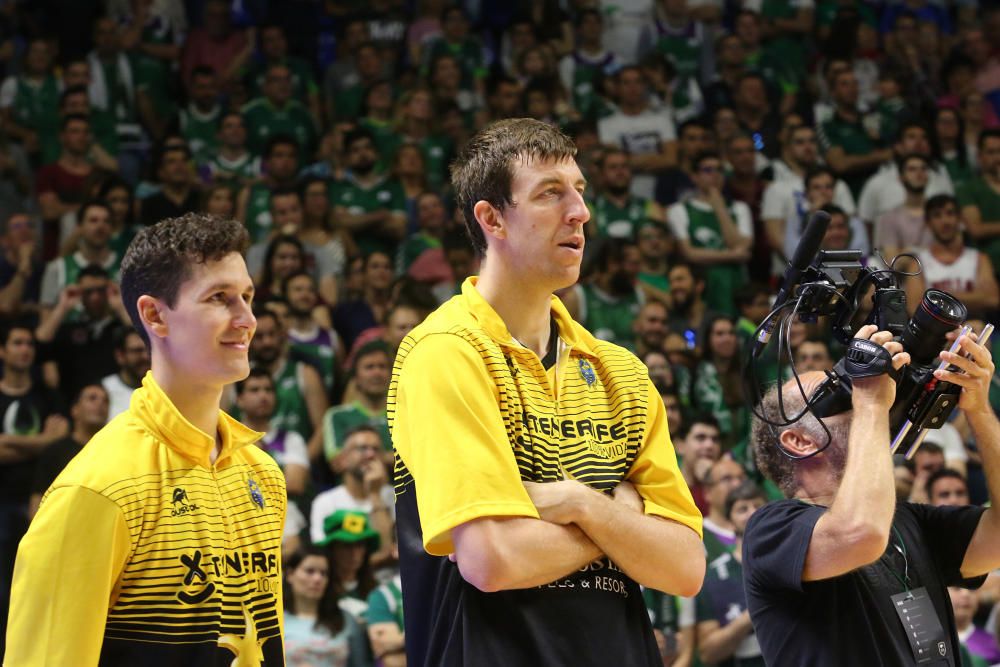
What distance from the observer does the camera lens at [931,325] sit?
3271mm

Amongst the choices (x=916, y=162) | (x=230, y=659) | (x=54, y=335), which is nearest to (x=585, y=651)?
(x=230, y=659)

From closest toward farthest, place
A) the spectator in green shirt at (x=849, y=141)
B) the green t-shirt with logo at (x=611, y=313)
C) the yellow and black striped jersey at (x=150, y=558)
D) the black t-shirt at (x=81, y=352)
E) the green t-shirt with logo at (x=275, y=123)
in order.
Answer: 1. the yellow and black striped jersey at (x=150, y=558)
2. the black t-shirt at (x=81, y=352)
3. the green t-shirt with logo at (x=611, y=313)
4. the green t-shirt with logo at (x=275, y=123)
5. the spectator in green shirt at (x=849, y=141)

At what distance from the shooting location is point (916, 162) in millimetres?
10031

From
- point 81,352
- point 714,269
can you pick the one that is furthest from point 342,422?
point 714,269

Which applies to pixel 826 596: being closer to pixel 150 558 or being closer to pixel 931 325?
pixel 931 325

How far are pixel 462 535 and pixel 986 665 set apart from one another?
15.2 feet

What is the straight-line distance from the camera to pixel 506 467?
2.78 meters

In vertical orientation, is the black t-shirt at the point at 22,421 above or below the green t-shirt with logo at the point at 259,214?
below

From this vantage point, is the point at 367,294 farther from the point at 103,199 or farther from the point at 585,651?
the point at 585,651

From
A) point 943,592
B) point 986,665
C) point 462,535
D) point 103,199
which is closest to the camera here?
point 462,535

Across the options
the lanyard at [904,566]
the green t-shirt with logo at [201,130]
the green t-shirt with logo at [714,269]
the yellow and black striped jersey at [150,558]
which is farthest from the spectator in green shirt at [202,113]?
the lanyard at [904,566]

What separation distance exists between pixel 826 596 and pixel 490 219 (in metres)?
1.30

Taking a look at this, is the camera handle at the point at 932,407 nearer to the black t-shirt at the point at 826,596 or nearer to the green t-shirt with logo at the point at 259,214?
the black t-shirt at the point at 826,596

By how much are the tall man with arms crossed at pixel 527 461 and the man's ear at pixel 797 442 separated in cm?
61
